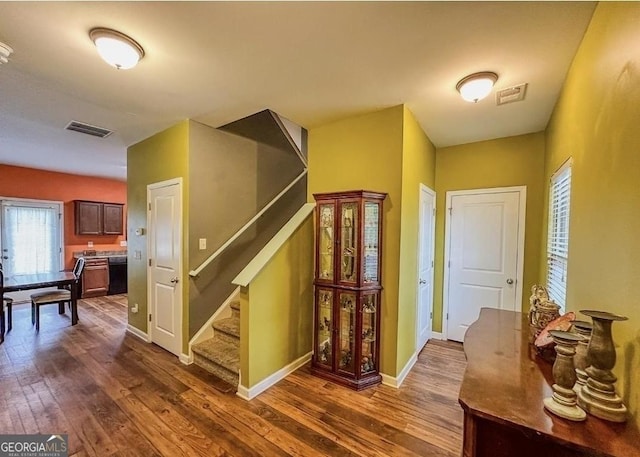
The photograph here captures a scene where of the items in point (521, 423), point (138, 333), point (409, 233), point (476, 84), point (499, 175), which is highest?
point (476, 84)

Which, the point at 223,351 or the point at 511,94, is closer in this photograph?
the point at 511,94

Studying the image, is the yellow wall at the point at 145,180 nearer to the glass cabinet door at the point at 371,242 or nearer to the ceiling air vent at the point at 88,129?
the ceiling air vent at the point at 88,129

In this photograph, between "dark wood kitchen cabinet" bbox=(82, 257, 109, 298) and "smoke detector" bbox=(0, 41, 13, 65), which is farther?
"dark wood kitchen cabinet" bbox=(82, 257, 109, 298)

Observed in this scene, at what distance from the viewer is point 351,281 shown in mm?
2605

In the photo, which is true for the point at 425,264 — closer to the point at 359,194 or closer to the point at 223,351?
the point at 359,194

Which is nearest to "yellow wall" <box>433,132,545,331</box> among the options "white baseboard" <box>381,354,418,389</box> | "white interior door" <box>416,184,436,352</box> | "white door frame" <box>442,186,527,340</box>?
"white door frame" <box>442,186,527,340</box>

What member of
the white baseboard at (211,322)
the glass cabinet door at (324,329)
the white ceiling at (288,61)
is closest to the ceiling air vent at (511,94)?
the white ceiling at (288,61)

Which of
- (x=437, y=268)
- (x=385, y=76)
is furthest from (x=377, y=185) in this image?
(x=437, y=268)

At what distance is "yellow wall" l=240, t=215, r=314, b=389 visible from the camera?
8.13 ft

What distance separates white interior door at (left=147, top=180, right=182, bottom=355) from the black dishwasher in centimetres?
337

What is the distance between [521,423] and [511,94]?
7.96 feet

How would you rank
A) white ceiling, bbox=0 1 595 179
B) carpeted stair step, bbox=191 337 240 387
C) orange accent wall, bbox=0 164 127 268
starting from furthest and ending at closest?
orange accent wall, bbox=0 164 127 268 < carpeted stair step, bbox=191 337 240 387 < white ceiling, bbox=0 1 595 179

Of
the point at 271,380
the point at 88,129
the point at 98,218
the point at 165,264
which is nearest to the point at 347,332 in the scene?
the point at 271,380

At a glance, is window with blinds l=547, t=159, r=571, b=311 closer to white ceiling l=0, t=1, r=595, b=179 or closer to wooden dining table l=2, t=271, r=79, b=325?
white ceiling l=0, t=1, r=595, b=179
